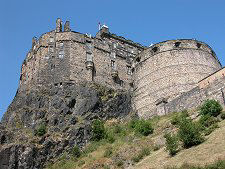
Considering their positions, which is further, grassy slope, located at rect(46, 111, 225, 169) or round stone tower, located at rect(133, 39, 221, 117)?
round stone tower, located at rect(133, 39, 221, 117)

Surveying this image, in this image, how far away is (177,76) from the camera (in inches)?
1592

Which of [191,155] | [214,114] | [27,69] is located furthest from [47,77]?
[191,155]

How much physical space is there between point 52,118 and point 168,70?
1438 centimetres

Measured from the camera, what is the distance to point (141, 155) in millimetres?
26469

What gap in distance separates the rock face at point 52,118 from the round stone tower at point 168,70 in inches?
94.0

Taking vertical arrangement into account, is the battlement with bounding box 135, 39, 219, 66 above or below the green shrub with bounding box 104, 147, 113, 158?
above

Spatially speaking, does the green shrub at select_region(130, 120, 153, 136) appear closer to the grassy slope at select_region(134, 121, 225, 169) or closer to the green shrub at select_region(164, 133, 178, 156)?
the grassy slope at select_region(134, 121, 225, 169)

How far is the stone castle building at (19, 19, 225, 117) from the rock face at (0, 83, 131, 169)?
1570mm

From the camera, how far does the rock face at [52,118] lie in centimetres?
3073

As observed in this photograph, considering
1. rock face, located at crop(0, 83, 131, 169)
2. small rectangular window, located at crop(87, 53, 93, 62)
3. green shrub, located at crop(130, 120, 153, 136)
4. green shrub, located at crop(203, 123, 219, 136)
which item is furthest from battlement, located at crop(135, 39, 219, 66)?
green shrub, located at crop(203, 123, 219, 136)

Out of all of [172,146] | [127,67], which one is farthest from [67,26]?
[172,146]

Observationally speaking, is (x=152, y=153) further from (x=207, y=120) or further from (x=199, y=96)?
(x=199, y=96)

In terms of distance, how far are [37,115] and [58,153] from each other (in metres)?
5.37

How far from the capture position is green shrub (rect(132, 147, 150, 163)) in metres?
26.2
